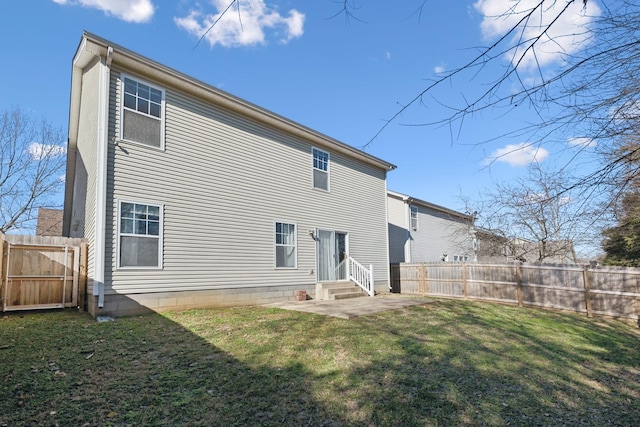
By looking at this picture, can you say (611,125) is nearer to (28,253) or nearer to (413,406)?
(413,406)

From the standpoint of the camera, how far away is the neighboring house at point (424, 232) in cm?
1892

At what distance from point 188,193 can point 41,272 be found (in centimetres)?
364

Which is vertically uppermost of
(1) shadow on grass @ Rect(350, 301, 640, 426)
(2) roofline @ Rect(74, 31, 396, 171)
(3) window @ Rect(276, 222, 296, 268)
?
(2) roofline @ Rect(74, 31, 396, 171)

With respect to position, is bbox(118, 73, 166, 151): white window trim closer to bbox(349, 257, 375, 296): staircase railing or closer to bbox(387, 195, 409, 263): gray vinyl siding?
bbox(349, 257, 375, 296): staircase railing

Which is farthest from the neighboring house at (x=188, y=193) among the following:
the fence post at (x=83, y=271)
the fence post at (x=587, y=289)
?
the fence post at (x=587, y=289)

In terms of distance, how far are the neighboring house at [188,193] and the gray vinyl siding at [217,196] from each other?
0.09 ft

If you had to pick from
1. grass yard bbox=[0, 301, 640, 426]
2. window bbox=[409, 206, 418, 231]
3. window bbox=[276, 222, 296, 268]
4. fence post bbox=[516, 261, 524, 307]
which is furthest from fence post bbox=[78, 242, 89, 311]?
window bbox=[409, 206, 418, 231]

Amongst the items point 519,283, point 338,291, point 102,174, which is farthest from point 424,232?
point 102,174

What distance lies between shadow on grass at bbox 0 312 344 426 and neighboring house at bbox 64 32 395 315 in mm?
2333

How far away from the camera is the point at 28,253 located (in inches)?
319

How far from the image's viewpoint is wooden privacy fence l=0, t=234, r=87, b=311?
781cm

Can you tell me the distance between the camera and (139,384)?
389cm

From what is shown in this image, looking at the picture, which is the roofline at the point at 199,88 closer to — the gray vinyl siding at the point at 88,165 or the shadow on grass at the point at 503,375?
the gray vinyl siding at the point at 88,165

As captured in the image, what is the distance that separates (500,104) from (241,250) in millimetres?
8299
